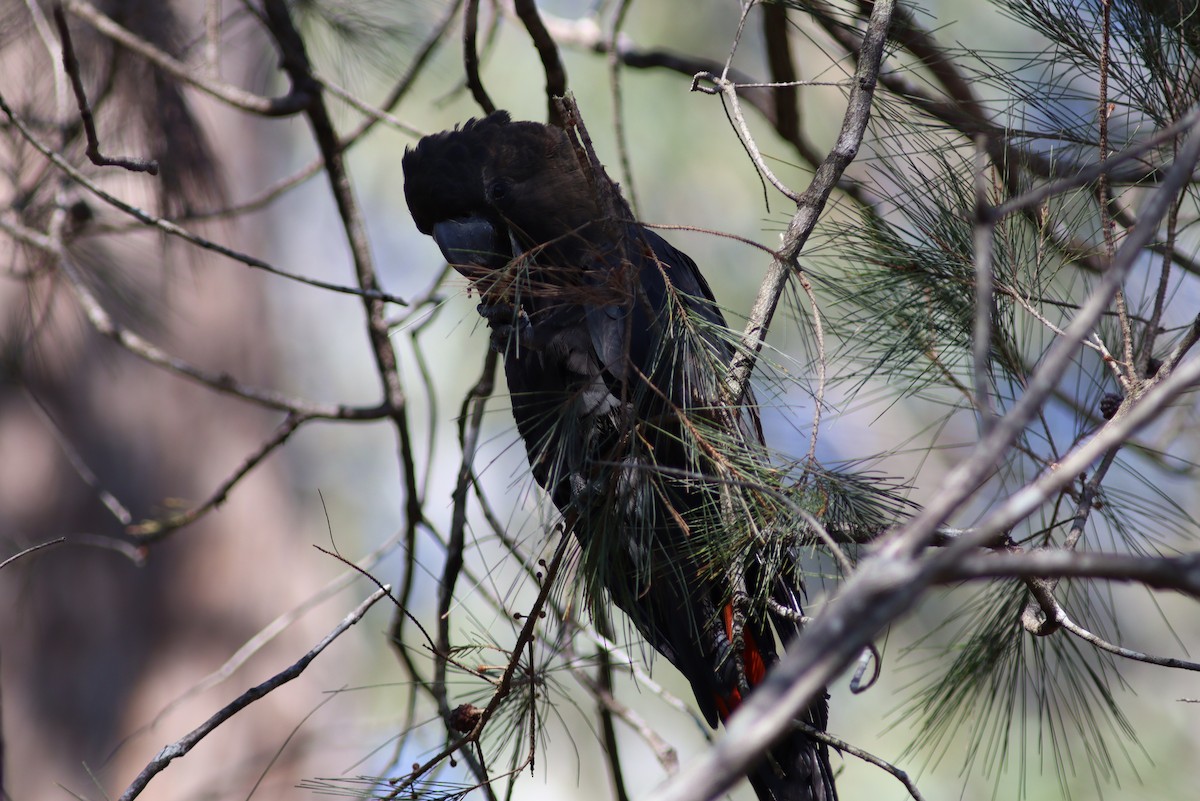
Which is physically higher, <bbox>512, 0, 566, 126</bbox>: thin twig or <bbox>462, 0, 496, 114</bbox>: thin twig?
<bbox>462, 0, 496, 114</bbox>: thin twig

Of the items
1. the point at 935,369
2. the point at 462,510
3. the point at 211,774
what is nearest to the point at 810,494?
the point at 935,369

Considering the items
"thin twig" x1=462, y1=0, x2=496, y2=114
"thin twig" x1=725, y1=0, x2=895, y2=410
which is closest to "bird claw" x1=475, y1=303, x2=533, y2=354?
"thin twig" x1=725, y1=0, x2=895, y2=410

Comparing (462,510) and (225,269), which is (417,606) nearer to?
(225,269)

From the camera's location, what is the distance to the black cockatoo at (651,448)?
1.42 meters

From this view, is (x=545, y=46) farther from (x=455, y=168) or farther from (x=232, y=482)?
(x=232, y=482)

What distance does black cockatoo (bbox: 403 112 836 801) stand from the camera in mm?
1418

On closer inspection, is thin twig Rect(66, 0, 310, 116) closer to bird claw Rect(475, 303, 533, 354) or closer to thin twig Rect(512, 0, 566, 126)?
thin twig Rect(512, 0, 566, 126)

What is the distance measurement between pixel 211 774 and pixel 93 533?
50.2 inches

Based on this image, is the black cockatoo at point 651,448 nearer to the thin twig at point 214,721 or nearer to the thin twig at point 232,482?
the thin twig at point 214,721

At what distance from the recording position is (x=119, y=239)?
3.38 meters

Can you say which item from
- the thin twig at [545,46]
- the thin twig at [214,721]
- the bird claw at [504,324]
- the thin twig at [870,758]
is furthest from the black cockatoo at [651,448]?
the thin twig at [214,721]

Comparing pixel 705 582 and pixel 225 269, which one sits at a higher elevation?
pixel 225 269

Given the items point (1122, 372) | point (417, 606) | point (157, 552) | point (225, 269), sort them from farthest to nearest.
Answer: point (417, 606) < point (225, 269) < point (157, 552) < point (1122, 372)

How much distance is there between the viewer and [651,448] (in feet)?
4.82
